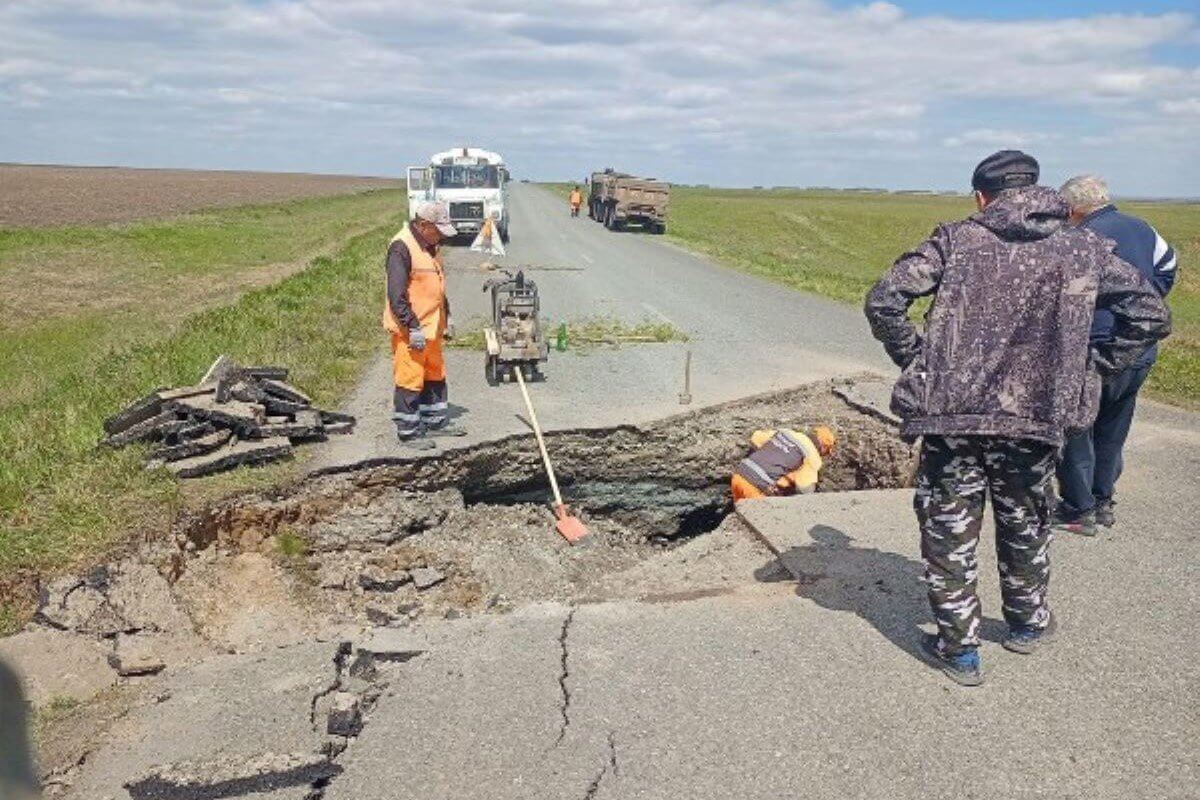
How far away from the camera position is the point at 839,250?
1572 inches

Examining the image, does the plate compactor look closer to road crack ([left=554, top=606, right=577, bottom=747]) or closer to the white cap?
the white cap

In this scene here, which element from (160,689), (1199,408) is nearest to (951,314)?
(160,689)

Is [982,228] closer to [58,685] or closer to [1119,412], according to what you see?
[1119,412]

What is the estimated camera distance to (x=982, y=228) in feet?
11.7

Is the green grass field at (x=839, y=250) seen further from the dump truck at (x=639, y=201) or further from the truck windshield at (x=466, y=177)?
the truck windshield at (x=466, y=177)

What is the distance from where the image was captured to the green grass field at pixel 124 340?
551cm

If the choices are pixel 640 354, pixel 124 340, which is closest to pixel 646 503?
pixel 640 354

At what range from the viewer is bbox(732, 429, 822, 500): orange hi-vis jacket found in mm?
6512

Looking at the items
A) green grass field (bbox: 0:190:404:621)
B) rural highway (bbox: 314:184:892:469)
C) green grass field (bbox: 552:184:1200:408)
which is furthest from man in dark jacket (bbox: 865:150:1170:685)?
green grass field (bbox: 552:184:1200:408)

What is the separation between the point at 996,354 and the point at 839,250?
3798cm

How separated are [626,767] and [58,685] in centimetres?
259

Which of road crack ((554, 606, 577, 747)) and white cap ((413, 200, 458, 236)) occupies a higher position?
white cap ((413, 200, 458, 236))

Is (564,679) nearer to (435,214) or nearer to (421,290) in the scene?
(421,290)

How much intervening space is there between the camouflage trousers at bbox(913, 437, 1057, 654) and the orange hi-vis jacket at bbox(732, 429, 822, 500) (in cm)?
257
